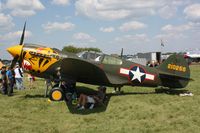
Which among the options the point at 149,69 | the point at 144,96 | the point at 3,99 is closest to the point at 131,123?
the point at 144,96

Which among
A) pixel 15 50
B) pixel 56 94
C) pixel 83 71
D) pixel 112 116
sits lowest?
pixel 112 116

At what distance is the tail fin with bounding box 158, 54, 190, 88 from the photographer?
40.3 ft

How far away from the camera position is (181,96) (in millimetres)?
11328

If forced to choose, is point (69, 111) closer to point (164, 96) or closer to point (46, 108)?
point (46, 108)

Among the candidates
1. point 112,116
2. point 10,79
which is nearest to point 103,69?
point 112,116

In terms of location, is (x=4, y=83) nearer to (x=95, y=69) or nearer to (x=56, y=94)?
(x=56, y=94)

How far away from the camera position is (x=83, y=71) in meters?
10.7

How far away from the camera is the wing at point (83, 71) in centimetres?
984

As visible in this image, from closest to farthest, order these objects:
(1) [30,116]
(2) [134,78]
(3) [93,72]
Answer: (1) [30,116] < (3) [93,72] < (2) [134,78]

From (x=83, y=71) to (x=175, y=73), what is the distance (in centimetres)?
419

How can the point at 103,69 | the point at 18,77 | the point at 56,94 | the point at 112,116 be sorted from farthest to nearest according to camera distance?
the point at 18,77
the point at 103,69
the point at 56,94
the point at 112,116

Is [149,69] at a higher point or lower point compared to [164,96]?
higher

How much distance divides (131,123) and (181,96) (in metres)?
4.47

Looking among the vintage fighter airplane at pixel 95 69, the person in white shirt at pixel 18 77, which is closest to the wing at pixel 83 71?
the vintage fighter airplane at pixel 95 69
